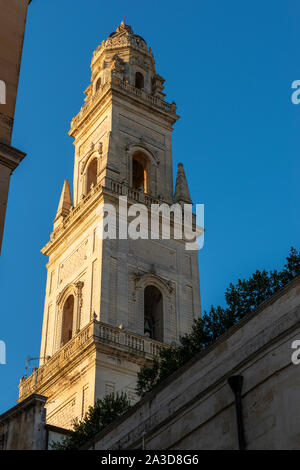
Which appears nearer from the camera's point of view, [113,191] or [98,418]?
[98,418]

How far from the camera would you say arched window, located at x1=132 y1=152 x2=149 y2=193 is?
43.0 metres

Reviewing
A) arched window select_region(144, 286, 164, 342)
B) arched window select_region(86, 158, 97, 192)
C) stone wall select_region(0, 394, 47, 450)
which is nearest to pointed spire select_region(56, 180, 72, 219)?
arched window select_region(86, 158, 97, 192)

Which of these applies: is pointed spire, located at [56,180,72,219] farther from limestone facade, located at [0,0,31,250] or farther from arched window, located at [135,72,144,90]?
limestone facade, located at [0,0,31,250]

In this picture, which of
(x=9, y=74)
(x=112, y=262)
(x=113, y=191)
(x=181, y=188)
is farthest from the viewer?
(x=181, y=188)

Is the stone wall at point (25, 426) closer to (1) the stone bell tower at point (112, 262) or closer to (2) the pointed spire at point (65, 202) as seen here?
(1) the stone bell tower at point (112, 262)

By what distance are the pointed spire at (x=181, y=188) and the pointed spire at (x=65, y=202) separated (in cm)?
570

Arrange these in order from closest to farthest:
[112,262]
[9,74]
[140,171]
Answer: [9,74] < [112,262] < [140,171]

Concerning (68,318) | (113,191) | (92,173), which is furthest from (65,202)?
(68,318)

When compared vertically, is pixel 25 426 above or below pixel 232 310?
below

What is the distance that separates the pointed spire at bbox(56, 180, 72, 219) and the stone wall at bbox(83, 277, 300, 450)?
23.2 metres

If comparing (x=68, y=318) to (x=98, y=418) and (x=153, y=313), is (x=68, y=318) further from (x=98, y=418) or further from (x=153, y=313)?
(x=98, y=418)

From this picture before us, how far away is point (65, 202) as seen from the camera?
43.0m

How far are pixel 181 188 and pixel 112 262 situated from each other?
8.00m
